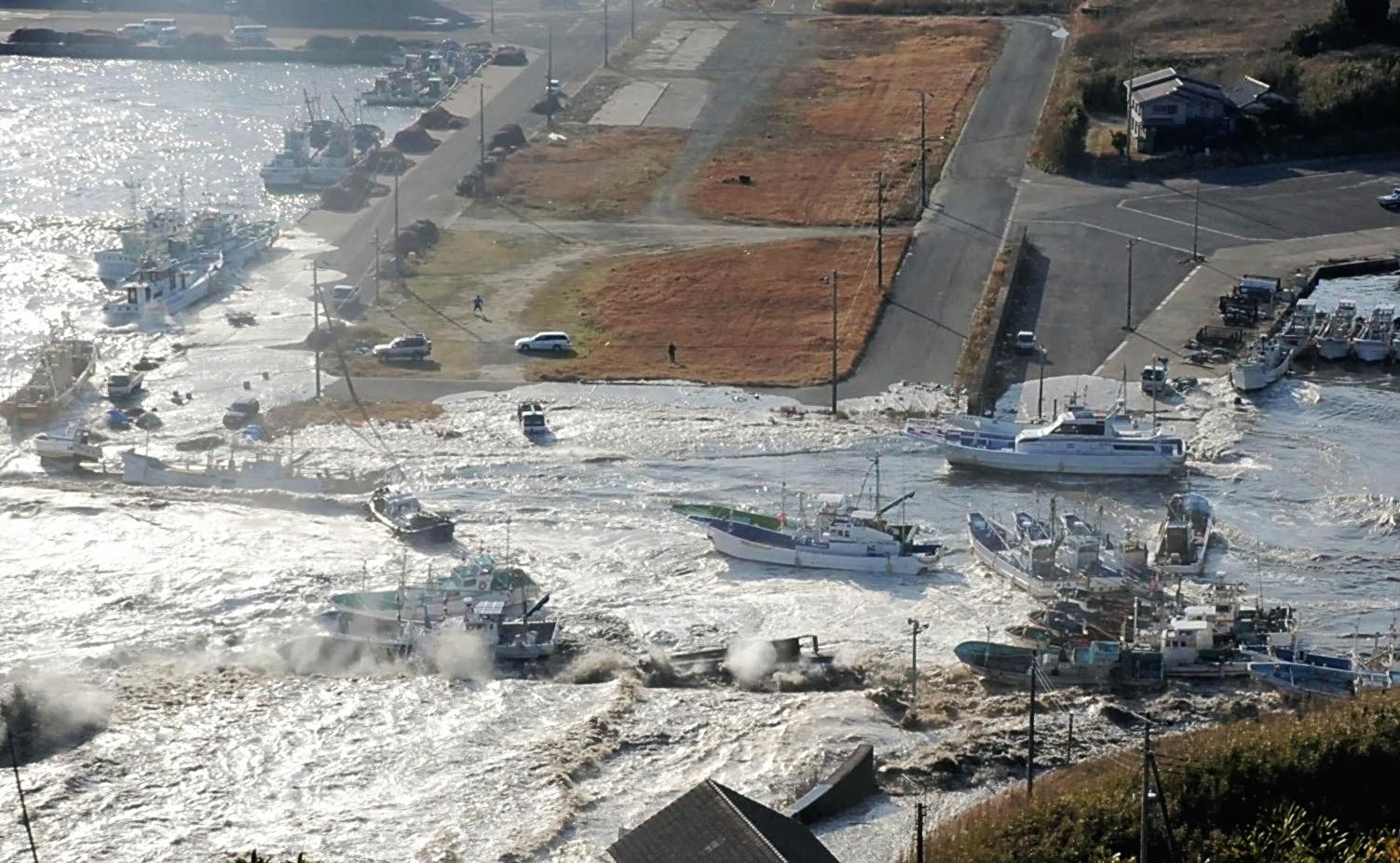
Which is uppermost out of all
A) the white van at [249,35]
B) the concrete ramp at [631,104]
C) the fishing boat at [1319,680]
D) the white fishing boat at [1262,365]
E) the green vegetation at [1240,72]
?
the green vegetation at [1240,72]

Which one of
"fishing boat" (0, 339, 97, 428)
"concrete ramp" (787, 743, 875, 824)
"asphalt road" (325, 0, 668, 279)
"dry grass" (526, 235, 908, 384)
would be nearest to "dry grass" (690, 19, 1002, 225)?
"dry grass" (526, 235, 908, 384)

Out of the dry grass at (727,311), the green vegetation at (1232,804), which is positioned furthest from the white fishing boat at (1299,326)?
the green vegetation at (1232,804)

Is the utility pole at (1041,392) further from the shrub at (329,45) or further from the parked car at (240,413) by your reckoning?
the shrub at (329,45)

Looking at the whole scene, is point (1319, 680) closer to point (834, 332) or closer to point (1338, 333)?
point (834, 332)

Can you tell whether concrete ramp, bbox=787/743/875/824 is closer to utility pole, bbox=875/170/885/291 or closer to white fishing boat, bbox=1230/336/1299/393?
white fishing boat, bbox=1230/336/1299/393

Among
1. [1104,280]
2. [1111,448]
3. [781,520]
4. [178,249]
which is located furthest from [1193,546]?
[178,249]
